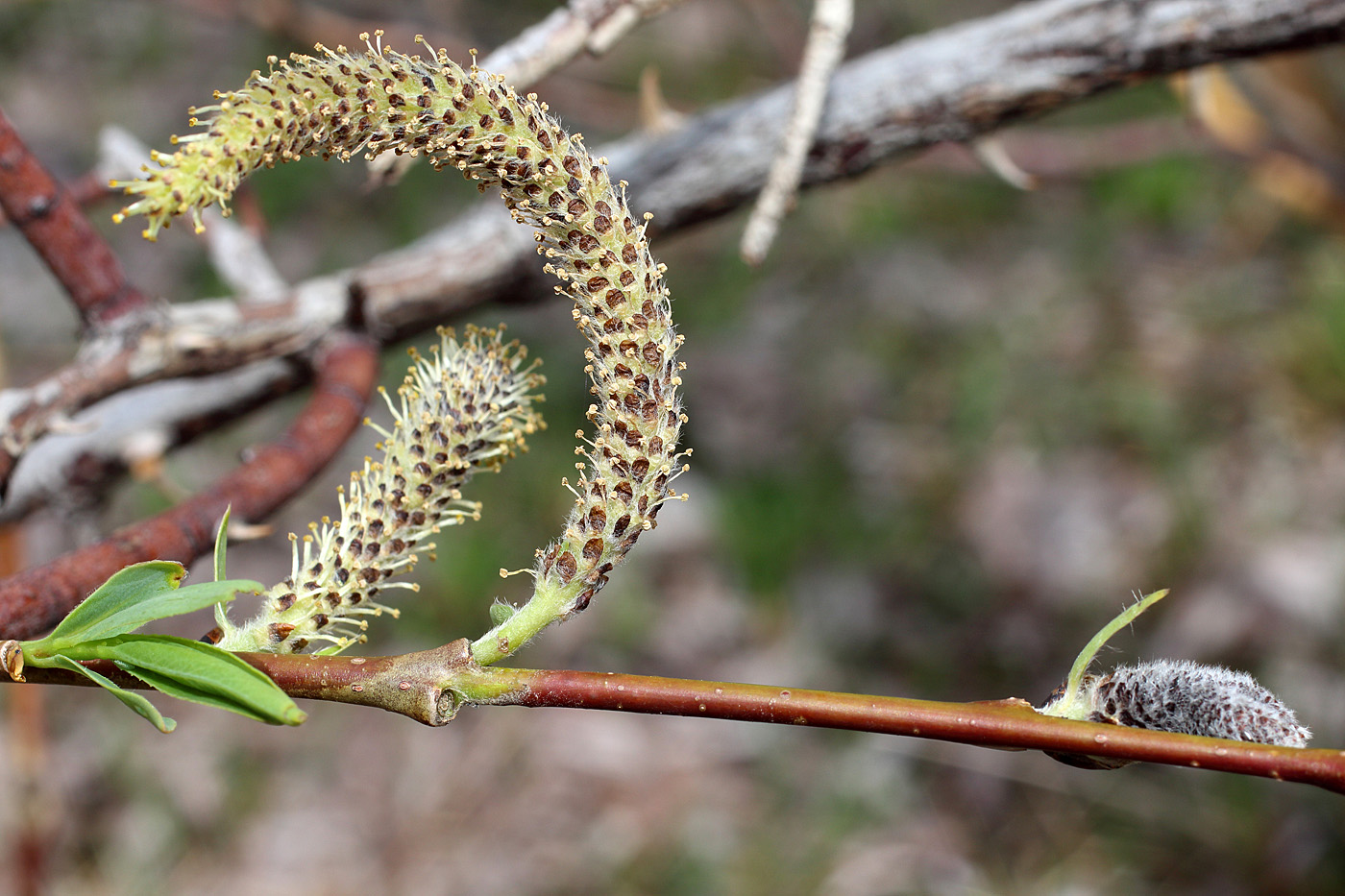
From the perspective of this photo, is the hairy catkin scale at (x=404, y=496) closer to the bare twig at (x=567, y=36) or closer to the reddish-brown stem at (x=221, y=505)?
the reddish-brown stem at (x=221, y=505)

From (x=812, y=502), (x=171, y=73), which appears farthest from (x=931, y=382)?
(x=171, y=73)

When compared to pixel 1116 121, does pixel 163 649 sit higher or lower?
lower

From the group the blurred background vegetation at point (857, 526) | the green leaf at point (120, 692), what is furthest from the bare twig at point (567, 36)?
the blurred background vegetation at point (857, 526)

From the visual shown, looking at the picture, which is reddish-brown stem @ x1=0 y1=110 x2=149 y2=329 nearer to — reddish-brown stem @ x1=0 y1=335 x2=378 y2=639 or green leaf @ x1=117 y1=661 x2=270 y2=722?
reddish-brown stem @ x1=0 y1=335 x2=378 y2=639

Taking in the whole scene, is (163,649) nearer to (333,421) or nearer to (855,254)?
(333,421)

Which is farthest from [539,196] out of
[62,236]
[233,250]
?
[233,250]

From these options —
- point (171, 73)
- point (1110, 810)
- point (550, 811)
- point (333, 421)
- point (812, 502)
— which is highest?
point (171, 73)
